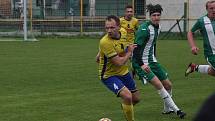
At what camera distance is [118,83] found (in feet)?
24.1

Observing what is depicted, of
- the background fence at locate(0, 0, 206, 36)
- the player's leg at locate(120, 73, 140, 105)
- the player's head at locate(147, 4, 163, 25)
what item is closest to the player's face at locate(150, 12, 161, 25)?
the player's head at locate(147, 4, 163, 25)

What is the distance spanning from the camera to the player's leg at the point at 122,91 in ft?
23.9

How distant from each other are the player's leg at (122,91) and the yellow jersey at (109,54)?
91mm

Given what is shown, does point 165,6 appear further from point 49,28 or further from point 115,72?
point 115,72

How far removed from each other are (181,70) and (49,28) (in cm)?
2278

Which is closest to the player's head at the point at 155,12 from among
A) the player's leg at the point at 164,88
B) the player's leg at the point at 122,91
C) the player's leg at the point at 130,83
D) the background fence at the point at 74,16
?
the player's leg at the point at 164,88

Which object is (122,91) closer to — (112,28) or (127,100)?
(127,100)

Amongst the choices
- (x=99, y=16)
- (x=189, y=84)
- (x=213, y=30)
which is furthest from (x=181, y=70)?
(x=99, y=16)

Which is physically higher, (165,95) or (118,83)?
(118,83)

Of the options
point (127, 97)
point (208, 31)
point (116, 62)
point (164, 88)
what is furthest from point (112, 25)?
point (208, 31)

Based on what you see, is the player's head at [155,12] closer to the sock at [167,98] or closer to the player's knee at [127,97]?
the sock at [167,98]

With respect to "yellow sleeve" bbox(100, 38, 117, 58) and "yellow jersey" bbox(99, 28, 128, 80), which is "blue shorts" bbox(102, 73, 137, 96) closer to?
"yellow jersey" bbox(99, 28, 128, 80)

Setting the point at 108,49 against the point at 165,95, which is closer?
the point at 108,49

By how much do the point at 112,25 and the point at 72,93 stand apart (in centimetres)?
469
